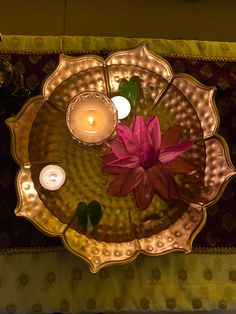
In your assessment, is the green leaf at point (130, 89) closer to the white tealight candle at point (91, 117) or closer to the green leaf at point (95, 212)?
the white tealight candle at point (91, 117)

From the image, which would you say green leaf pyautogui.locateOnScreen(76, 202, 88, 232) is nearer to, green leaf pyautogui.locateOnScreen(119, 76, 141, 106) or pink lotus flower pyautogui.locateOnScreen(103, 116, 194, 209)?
pink lotus flower pyautogui.locateOnScreen(103, 116, 194, 209)

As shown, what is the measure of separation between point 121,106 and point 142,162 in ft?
0.53

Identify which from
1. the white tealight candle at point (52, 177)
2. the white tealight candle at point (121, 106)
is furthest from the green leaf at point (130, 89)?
the white tealight candle at point (52, 177)

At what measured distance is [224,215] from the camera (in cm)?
119

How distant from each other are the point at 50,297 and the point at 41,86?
1.73 ft

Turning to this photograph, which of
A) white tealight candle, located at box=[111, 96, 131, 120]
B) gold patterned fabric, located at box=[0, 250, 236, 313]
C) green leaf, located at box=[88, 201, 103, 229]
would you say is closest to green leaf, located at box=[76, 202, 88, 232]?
green leaf, located at box=[88, 201, 103, 229]

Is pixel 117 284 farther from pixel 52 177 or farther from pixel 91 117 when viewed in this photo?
pixel 91 117

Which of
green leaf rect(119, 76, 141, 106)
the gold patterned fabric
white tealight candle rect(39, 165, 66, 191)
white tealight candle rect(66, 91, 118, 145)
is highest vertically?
green leaf rect(119, 76, 141, 106)

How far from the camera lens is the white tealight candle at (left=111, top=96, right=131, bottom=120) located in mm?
1128

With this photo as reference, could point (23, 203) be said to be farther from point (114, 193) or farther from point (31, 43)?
point (31, 43)

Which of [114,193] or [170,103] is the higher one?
[170,103]

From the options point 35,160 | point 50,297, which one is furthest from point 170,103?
point 50,297

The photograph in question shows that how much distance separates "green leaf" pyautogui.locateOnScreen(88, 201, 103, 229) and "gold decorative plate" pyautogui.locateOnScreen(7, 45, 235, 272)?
0.02 metres

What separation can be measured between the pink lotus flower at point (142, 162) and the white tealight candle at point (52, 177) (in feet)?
0.36
